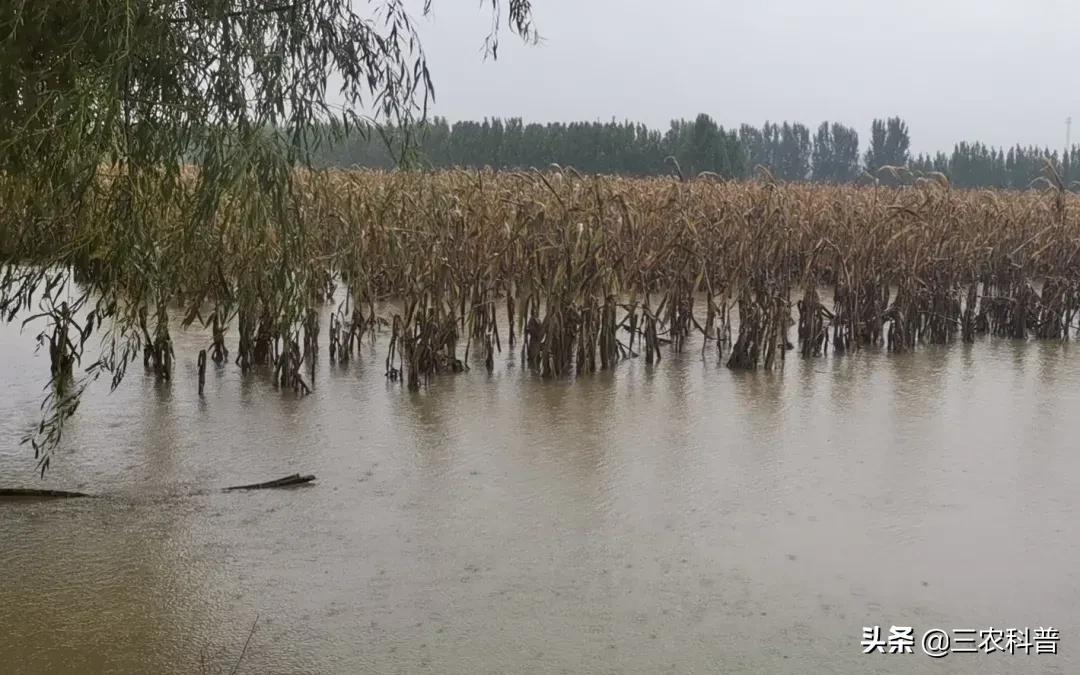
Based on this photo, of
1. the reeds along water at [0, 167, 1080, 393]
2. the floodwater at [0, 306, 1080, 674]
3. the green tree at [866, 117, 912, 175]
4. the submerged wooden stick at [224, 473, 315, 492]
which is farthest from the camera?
the green tree at [866, 117, 912, 175]

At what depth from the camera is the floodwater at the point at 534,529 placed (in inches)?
92.5

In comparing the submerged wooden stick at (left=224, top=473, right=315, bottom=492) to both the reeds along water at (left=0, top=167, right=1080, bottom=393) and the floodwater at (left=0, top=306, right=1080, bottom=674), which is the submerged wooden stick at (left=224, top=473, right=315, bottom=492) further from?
the reeds along water at (left=0, top=167, right=1080, bottom=393)

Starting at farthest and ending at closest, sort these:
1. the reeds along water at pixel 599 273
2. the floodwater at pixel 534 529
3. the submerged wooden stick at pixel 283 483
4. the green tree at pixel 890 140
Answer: the green tree at pixel 890 140 < the reeds along water at pixel 599 273 < the submerged wooden stick at pixel 283 483 < the floodwater at pixel 534 529

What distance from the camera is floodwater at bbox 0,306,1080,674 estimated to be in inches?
92.5

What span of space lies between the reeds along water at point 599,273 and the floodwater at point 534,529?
378 mm

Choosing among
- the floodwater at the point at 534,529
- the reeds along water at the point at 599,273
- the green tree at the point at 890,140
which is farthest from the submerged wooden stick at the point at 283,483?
the green tree at the point at 890,140

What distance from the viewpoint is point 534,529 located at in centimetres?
310

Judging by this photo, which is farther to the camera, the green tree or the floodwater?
the green tree

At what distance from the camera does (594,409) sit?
15.1 feet

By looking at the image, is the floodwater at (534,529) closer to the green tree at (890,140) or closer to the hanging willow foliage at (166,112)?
the hanging willow foliage at (166,112)

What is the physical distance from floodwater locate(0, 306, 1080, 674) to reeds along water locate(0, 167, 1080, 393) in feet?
1.24

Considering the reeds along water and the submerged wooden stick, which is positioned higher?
the reeds along water

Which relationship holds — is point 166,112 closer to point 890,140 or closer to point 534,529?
point 534,529

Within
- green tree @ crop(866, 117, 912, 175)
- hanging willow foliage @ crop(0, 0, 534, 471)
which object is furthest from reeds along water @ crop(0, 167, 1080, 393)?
green tree @ crop(866, 117, 912, 175)
